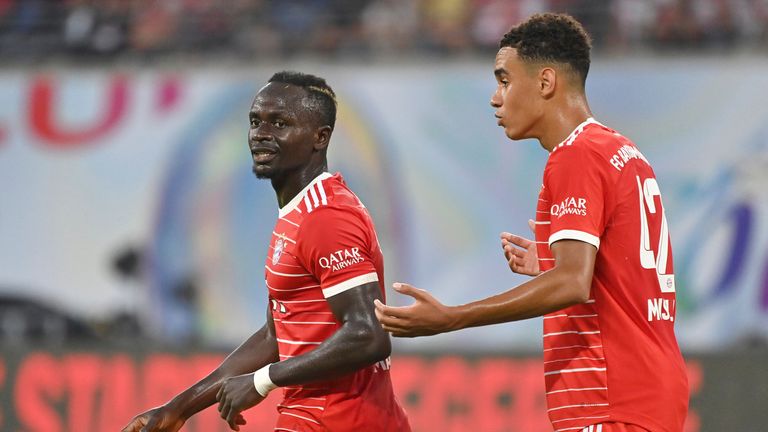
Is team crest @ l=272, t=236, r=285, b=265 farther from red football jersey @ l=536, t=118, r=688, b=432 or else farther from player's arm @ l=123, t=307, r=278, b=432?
red football jersey @ l=536, t=118, r=688, b=432

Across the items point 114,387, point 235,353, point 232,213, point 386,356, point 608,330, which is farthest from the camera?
point 232,213

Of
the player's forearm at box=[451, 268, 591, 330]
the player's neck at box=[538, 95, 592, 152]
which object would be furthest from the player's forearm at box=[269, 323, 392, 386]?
the player's neck at box=[538, 95, 592, 152]

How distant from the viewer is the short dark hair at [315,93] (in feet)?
16.5

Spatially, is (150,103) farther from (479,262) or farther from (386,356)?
(386,356)

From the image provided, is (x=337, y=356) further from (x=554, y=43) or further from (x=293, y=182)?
(x=554, y=43)

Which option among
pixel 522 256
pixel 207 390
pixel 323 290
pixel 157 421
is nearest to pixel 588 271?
pixel 522 256

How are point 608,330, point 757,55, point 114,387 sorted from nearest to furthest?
point 608,330 < point 114,387 < point 757,55

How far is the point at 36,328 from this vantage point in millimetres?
12859

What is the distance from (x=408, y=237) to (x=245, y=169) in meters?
1.86

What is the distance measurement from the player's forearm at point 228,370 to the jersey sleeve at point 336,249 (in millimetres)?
707

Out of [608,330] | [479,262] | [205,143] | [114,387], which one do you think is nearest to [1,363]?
[114,387]

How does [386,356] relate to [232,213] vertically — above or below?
below

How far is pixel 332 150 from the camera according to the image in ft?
40.9

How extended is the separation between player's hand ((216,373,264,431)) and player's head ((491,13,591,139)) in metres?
1.36
